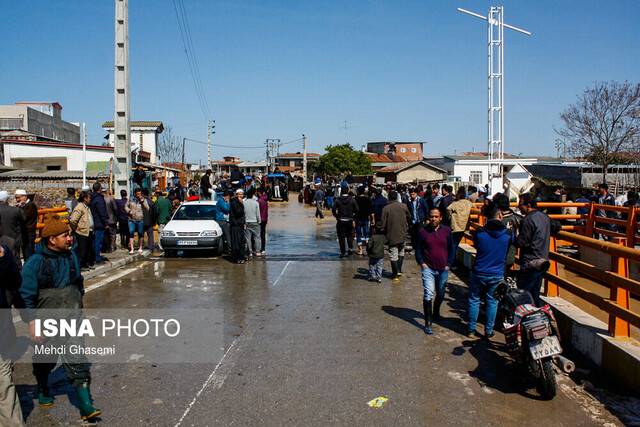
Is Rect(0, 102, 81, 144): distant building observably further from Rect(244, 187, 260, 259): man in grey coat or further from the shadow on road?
the shadow on road

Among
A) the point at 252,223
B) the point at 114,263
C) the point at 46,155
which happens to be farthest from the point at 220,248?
the point at 46,155

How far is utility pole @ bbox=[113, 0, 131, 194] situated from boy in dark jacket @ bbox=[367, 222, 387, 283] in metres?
8.73

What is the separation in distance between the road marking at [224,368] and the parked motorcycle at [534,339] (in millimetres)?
3103

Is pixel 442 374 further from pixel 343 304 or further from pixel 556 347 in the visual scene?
pixel 343 304

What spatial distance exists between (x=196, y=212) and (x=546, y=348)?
40.5 feet

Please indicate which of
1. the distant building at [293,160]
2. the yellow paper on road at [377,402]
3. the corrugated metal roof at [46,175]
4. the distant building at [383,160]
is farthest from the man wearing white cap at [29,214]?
the distant building at [293,160]

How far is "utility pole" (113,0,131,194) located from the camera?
1609cm

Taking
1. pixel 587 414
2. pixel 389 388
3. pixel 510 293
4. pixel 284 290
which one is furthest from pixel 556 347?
pixel 284 290

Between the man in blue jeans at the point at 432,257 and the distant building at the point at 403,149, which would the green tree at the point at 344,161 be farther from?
the man in blue jeans at the point at 432,257

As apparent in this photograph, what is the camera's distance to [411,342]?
708 cm

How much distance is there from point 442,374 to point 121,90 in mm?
13744

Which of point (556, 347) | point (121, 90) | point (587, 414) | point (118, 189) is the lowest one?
point (587, 414)

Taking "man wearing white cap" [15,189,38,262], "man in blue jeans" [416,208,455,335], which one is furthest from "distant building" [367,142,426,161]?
"man in blue jeans" [416,208,455,335]

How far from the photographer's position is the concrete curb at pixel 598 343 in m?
5.37
